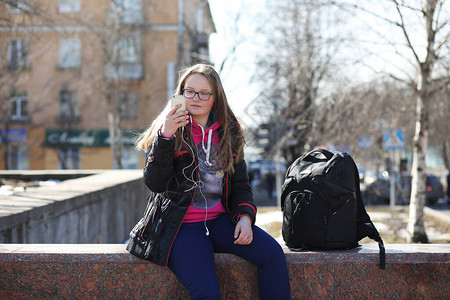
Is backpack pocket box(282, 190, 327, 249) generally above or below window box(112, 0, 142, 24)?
below

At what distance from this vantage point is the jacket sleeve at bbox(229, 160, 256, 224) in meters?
3.37

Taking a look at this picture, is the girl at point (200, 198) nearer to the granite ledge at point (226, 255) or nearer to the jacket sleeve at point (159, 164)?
the jacket sleeve at point (159, 164)

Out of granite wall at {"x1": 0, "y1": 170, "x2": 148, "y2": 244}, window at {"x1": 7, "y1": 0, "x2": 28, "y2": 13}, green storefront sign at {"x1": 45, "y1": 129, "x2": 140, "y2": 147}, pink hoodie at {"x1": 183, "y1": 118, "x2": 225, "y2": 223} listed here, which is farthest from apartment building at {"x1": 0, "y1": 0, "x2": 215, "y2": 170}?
pink hoodie at {"x1": 183, "y1": 118, "x2": 225, "y2": 223}

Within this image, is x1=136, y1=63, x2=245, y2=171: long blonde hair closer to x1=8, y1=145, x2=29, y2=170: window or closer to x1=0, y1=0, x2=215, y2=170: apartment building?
x1=0, y1=0, x2=215, y2=170: apartment building

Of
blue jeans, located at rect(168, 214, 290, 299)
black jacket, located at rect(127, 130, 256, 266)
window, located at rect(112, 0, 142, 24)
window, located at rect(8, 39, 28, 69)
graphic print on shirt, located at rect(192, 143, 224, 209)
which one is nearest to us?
blue jeans, located at rect(168, 214, 290, 299)

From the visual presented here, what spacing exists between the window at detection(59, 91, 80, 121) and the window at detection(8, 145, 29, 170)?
318 centimetres

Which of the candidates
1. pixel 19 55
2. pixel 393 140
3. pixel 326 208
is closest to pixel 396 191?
pixel 393 140

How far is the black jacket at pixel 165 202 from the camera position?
313cm

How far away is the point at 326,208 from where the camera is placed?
3.48 metres

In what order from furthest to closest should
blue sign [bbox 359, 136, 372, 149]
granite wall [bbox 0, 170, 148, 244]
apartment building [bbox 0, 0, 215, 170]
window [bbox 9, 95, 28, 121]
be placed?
window [bbox 9, 95, 28, 121] → apartment building [bbox 0, 0, 215, 170] → blue sign [bbox 359, 136, 372, 149] → granite wall [bbox 0, 170, 148, 244]

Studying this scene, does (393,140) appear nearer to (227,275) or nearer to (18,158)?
(227,275)

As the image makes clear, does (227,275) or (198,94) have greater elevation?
(198,94)

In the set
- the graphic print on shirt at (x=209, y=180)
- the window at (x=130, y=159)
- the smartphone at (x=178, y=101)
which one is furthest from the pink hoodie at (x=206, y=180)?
the window at (x=130, y=159)

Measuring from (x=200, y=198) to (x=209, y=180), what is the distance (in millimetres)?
125
